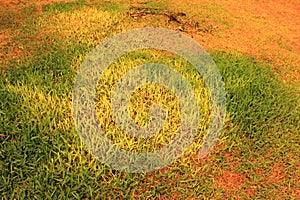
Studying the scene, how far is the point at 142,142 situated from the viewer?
7.21 feet

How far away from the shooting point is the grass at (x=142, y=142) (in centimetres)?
193

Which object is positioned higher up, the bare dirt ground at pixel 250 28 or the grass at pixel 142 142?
the bare dirt ground at pixel 250 28

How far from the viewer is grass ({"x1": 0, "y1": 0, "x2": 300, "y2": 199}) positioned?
1.93 m

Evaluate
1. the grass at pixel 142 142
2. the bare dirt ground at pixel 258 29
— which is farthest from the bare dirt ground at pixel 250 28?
the grass at pixel 142 142

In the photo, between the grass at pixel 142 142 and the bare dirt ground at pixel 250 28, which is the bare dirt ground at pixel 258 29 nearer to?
the bare dirt ground at pixel 250 28

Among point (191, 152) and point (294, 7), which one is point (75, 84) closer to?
point (191, 152)

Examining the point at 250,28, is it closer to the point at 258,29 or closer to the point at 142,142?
the point at 258,29

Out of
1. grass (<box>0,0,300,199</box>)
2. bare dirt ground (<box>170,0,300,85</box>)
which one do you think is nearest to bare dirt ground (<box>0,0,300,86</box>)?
bare dirt ground (<box>170,0,300,85</box>)

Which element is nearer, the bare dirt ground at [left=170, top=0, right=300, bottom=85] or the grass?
the grass

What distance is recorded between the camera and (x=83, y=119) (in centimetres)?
230

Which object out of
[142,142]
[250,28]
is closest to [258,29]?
[250,28]

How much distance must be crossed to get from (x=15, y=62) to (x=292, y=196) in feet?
9.80

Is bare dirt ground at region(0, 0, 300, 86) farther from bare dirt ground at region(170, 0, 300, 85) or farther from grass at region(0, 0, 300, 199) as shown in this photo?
grass at region(0, 0, 300, 199)

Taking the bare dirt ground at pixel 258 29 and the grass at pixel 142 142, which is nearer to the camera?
the grass at pixel 142 142
